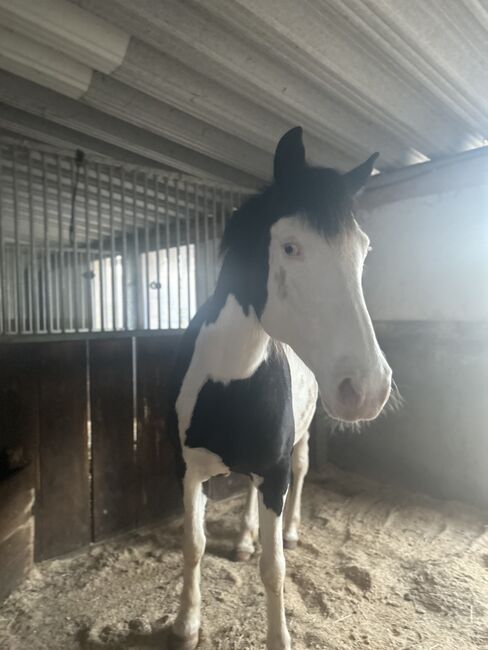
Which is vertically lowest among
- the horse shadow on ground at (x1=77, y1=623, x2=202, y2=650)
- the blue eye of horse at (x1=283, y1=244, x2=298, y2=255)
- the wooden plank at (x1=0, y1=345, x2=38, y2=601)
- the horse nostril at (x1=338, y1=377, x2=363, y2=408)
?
the horse shadow on ground at (x1=77, y1=623, x2=202, y2=650)

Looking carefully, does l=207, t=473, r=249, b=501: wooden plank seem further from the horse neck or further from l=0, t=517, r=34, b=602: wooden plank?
the horse neck

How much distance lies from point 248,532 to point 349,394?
1.68 m

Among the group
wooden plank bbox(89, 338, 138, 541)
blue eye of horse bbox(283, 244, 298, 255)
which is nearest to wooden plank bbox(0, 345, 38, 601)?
wooden plank bbox(89, 338, 138, 541)

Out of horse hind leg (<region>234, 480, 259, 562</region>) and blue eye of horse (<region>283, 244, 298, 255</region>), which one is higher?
blue eye of horse (<region>283, 244, 298, 255</region>)

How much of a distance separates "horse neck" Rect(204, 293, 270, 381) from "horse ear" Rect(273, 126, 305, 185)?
1.44 feet

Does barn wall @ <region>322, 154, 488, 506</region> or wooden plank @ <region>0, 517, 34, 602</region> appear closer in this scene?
wooden plank @ <region>0, 517, 34, 602</region>

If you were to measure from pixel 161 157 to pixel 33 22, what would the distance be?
45.4 inches

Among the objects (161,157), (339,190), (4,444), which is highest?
(161,157)

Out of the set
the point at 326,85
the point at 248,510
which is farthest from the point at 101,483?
the point at 326,85

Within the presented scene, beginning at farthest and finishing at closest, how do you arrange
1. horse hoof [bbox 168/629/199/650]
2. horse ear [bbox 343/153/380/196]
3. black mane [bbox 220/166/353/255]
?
horse hoof [bbox 168/629/199/650], horse ear [bbox 343/153/380/196], black mane [bbox 220/166/353/255]

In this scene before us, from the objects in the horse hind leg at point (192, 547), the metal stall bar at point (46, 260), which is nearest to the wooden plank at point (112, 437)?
the metal stall bar at point (46, 260)

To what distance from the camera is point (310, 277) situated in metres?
1.07

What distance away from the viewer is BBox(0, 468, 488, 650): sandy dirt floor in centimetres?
162

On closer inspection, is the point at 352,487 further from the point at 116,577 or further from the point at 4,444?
the point at 4,444
